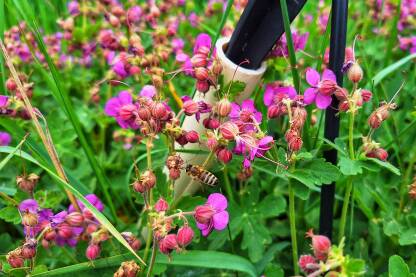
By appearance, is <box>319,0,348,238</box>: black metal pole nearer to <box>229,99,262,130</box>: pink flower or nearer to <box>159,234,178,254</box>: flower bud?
<box>229,99,262,130</box>: pink flower

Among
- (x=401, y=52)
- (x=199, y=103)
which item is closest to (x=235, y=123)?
(x=199, y=103)

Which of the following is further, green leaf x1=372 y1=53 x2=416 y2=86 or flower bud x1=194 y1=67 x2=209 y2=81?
green leaf x1=372 y1=53 x2=416 y2=86

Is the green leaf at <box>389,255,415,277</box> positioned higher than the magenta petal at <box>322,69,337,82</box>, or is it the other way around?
the magenta petal at <box>322,69,337,82</box>

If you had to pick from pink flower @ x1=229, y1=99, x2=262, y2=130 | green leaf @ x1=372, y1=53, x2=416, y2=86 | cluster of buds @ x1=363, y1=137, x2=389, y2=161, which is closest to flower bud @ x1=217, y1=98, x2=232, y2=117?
pink flower @ x1=229, y1=99, x2=262, y2=130

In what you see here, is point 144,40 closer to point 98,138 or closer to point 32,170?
point 98,138

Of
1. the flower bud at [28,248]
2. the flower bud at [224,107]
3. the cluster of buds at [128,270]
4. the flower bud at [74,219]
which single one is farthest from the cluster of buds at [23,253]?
the flower bud at [224,107]

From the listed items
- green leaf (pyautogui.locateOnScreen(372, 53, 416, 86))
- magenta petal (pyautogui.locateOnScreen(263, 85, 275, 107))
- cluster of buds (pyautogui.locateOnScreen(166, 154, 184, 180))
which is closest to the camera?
cluster of buds (pyautogui.locateOnScreen(166, 154, 184, 180))

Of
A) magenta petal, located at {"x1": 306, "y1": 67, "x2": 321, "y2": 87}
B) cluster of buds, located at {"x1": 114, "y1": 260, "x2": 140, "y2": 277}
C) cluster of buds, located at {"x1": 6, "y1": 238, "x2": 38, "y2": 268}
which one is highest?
magenta petal, located at {"x1": 306, "y1": 67, "x2": 321, "y2": 87}
